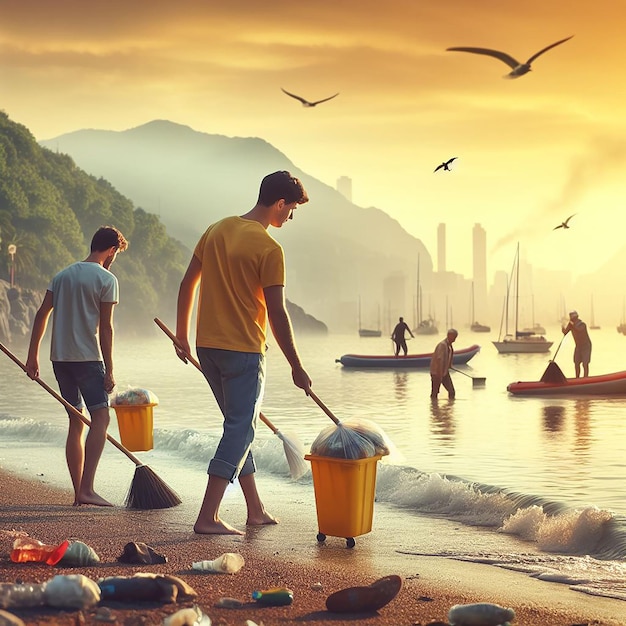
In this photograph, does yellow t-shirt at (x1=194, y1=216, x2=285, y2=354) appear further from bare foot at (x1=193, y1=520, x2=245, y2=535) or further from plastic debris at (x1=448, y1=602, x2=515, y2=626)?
plastic debris at (x1=448, y1=602, x2=515, y2=626)

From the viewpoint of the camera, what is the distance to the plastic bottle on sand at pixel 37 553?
5.48 metres

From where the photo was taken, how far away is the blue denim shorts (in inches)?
308

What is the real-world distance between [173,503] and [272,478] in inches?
125

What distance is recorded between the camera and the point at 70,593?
4.61 metres

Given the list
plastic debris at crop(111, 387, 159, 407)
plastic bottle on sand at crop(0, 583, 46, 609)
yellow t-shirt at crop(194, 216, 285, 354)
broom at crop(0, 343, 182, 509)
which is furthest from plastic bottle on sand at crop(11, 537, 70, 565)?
plastic debris at crop(111, 387, 159, 407)

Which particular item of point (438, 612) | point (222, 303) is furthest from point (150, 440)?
point (438, 612)

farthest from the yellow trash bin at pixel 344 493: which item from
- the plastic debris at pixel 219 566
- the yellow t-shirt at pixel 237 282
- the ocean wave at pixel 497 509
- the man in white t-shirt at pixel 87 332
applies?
the man in white t-shirt at pixel 87 332

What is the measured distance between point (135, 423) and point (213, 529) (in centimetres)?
454

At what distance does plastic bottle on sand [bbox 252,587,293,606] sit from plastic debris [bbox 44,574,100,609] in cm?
73

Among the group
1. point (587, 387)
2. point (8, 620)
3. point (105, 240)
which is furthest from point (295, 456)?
point (587, 387)

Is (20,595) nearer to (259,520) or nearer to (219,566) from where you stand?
(219,566)

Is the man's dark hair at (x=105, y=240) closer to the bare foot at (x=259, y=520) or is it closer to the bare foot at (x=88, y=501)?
the bare foot at (x=88, y=501)

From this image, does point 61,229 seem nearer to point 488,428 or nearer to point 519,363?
point 519,363

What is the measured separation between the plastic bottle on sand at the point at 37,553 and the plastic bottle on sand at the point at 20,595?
2.67 feet
